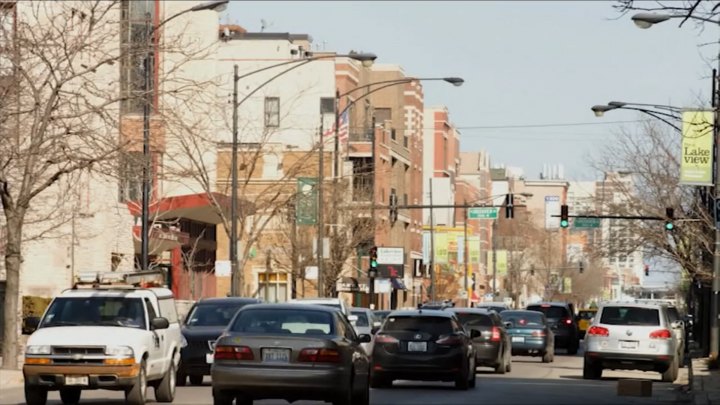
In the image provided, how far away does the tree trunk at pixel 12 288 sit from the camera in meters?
32.6

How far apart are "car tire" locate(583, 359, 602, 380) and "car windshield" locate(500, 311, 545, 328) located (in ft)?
36.6

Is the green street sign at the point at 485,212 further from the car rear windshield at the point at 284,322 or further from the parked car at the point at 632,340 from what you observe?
the car rear windshield at the point at 284,322

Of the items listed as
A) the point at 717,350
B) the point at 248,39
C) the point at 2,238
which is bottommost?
the point at 717,350

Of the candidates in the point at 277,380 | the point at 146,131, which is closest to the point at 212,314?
the point at 146,131

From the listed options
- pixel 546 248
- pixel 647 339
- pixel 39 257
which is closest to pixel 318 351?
pixel 647 339

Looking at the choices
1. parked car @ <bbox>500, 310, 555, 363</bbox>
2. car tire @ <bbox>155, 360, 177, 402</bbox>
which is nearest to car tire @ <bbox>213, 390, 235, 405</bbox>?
car tire @ <bbox>155, 360, 177, 402</bbox>

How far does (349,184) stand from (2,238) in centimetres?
3381

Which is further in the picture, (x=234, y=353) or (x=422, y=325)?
(x=422, y=325)

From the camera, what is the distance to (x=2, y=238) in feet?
152

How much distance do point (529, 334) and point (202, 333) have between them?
66.8 feet

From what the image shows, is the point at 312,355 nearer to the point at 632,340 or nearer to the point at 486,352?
the point at 632,340

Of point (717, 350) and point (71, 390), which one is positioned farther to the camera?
point (717, 350)

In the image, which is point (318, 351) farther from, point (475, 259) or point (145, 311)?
point (475, 259)

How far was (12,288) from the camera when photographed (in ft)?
108
